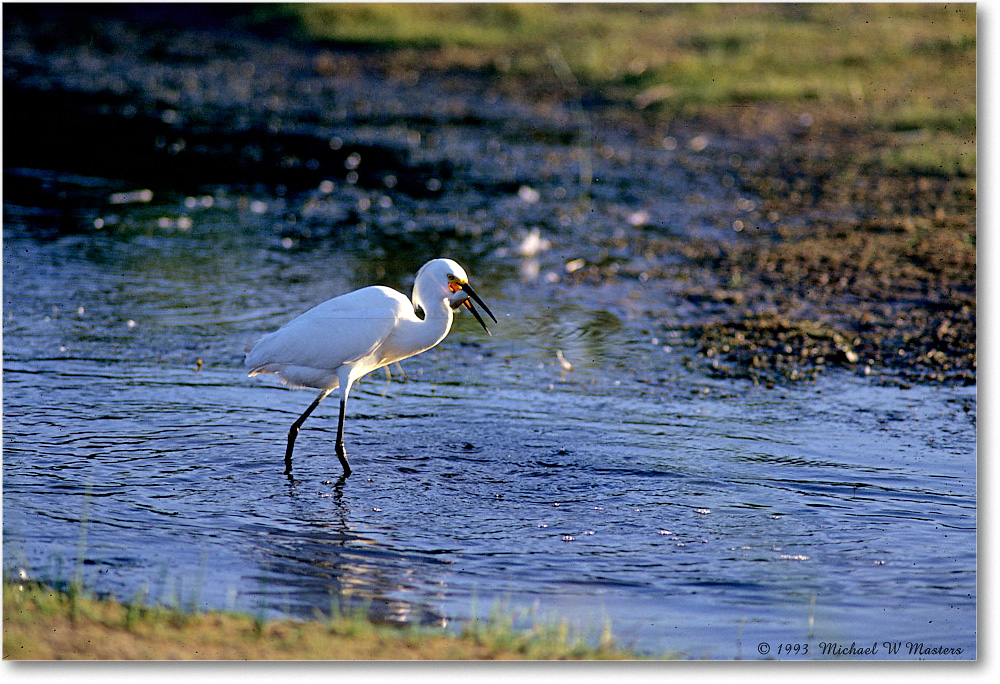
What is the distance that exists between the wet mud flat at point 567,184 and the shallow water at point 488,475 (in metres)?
0.58

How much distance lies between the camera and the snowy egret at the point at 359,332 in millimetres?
5289

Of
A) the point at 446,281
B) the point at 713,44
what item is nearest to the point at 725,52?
the point at 713,44

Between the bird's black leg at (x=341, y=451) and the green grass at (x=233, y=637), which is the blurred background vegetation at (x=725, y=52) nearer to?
the bird's black leg at (x=341, y=451)

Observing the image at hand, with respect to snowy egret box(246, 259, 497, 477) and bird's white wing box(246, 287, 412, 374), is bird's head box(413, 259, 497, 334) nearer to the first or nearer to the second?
snowy egret box(246, 259, 497, 477)

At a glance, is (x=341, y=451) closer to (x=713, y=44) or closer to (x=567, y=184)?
(x=567, y=184)

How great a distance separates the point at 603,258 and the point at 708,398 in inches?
115

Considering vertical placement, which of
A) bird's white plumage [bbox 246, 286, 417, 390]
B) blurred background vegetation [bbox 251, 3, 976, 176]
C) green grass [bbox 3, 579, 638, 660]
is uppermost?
blurred background vegetation [bbox 251, 3, 976, 176]

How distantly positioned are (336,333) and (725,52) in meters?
10.2

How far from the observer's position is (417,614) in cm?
407

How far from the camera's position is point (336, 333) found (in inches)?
209

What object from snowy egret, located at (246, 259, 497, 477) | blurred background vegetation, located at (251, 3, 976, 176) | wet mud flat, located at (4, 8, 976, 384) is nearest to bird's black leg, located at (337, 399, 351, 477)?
snowy egret, located at (246, 259, 497, 477)

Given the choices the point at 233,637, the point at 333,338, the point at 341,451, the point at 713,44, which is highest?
the point at 713,44

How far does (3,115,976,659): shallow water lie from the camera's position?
167 inches

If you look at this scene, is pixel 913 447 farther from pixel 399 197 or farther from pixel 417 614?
pixel 399 197
